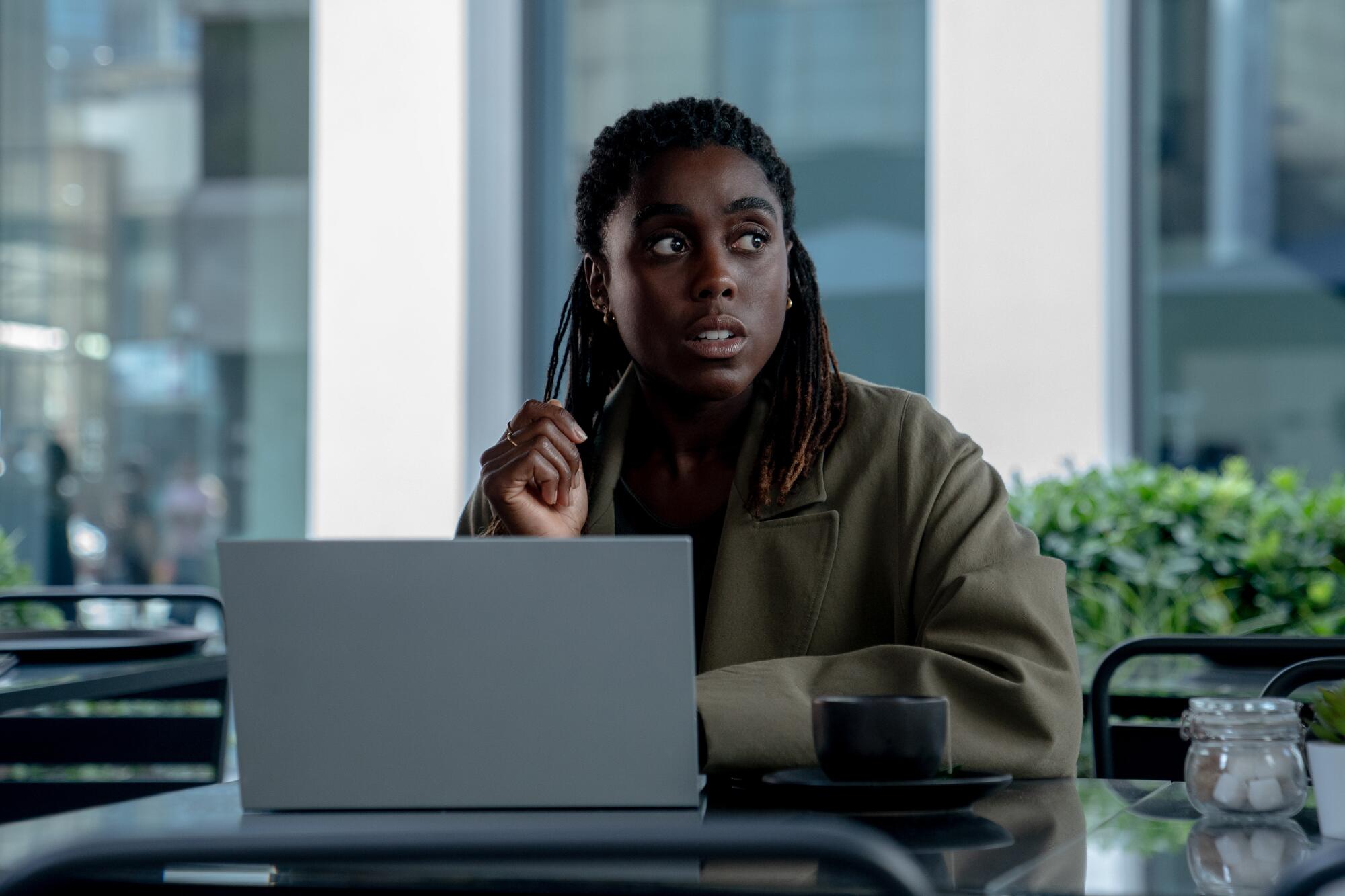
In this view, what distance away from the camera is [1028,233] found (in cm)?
413

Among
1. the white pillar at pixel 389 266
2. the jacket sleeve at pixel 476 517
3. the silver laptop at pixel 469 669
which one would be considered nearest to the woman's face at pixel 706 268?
the jacket sleeve at pixel 476 517

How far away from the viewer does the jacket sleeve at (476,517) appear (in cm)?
186

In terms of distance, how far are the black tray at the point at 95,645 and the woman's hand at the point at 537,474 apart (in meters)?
0.82

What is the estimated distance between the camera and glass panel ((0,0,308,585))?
495 cm

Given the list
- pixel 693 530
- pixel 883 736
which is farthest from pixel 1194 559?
pixel 883 736

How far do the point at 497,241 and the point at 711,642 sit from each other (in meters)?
3.27

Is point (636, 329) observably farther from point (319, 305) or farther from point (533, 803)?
A: point (319, 305)

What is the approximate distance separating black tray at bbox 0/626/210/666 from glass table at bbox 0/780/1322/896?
41.2 inches

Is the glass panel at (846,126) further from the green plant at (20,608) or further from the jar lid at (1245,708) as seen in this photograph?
the jar lid at (1245,708)

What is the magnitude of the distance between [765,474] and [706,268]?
242mm

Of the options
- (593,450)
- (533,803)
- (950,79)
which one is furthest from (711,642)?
(950,79)

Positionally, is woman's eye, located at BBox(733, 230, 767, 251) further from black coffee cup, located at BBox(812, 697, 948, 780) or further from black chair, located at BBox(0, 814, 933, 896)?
black chair, located at BBox(0, 814, 933, 896)

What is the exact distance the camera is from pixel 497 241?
4719 millimetres

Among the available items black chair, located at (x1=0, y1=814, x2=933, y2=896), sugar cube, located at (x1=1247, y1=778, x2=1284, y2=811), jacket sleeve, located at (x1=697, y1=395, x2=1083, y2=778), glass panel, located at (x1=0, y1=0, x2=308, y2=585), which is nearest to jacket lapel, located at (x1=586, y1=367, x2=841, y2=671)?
jacket sleeve, located at (x1=697, y1=395, x2=1083, y2=778)
